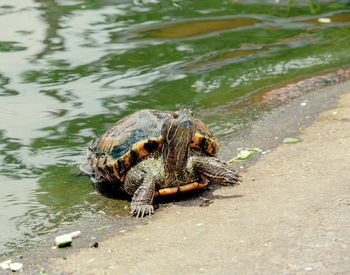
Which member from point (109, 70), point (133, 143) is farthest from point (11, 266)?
point (109, 70)

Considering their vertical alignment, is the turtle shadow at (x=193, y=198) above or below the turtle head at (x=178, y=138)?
below

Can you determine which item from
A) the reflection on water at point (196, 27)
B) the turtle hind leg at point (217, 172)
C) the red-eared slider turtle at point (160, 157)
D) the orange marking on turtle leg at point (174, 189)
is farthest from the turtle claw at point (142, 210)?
the reflection on water at point (196, 27)

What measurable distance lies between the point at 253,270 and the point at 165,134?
2.23m

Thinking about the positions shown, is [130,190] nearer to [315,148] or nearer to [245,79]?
[315,148]

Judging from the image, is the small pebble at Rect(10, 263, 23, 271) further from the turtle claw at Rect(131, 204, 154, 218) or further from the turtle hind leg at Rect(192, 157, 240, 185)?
the turtle hind leg at Rect(192, 157, 240, 185)

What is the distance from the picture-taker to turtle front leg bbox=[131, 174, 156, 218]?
495 centimetres

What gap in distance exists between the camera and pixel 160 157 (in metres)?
5.46

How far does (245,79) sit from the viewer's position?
9516mm

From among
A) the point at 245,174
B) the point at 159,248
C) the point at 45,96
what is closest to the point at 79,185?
the point at 245,174

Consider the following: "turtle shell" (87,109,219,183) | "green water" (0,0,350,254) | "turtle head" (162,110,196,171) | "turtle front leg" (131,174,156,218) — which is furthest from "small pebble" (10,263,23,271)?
"turtle head" (162,110,196,171)

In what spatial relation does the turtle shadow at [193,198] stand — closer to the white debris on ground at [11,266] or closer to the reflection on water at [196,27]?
the white debris on ground at [11,266]

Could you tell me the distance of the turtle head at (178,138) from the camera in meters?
5.11

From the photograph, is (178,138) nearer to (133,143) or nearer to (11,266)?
(133,143)

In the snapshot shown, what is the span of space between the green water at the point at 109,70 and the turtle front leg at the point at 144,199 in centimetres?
25
